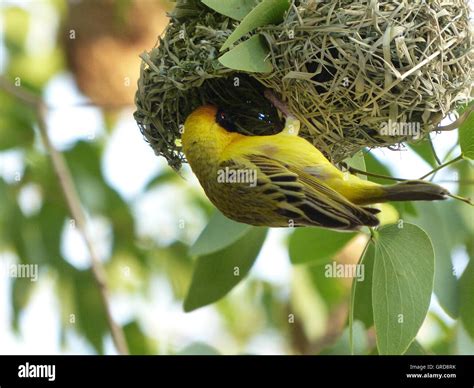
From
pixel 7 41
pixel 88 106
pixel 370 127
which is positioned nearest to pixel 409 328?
pixel 370 127

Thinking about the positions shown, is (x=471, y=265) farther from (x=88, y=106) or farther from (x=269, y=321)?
(x=269, y=321)

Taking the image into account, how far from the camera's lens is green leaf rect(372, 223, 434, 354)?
2506 millimetres

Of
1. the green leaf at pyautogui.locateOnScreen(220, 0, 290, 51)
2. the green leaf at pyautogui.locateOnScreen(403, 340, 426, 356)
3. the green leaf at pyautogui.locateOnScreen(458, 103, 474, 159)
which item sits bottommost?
the green leaf at pyautogui.locateOnScreen(403, 340, 426, 356)

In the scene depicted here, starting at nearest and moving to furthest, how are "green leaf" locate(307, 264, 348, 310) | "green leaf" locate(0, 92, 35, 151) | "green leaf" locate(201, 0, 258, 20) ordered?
"green leaf" locate(201, 0, 258, 20) < "green leaf" locate(0, 92, 35, 151) < "green leaf" locate(307, 264, 348, 310)

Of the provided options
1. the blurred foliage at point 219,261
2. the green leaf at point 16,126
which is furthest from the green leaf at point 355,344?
the green leaf at point 16,126

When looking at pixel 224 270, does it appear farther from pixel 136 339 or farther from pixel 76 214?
pixel 136 339

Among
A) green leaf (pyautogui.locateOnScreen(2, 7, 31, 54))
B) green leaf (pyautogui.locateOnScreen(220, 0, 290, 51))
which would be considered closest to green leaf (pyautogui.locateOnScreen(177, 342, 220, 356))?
green leaf (pyautogui.locateOnScreen(220, 0, 290, 51))

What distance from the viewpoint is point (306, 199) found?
2.23 meters

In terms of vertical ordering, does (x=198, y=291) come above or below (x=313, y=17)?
below

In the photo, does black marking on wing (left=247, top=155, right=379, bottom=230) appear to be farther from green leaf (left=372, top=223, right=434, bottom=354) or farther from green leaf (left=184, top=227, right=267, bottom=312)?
green leaf (left=184, top=227, right=267, bottom=312)

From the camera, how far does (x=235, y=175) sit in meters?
2.33

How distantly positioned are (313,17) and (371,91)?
0.25m

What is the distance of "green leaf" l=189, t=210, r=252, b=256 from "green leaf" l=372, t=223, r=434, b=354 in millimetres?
552

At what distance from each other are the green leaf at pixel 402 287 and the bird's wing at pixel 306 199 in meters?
0.39
